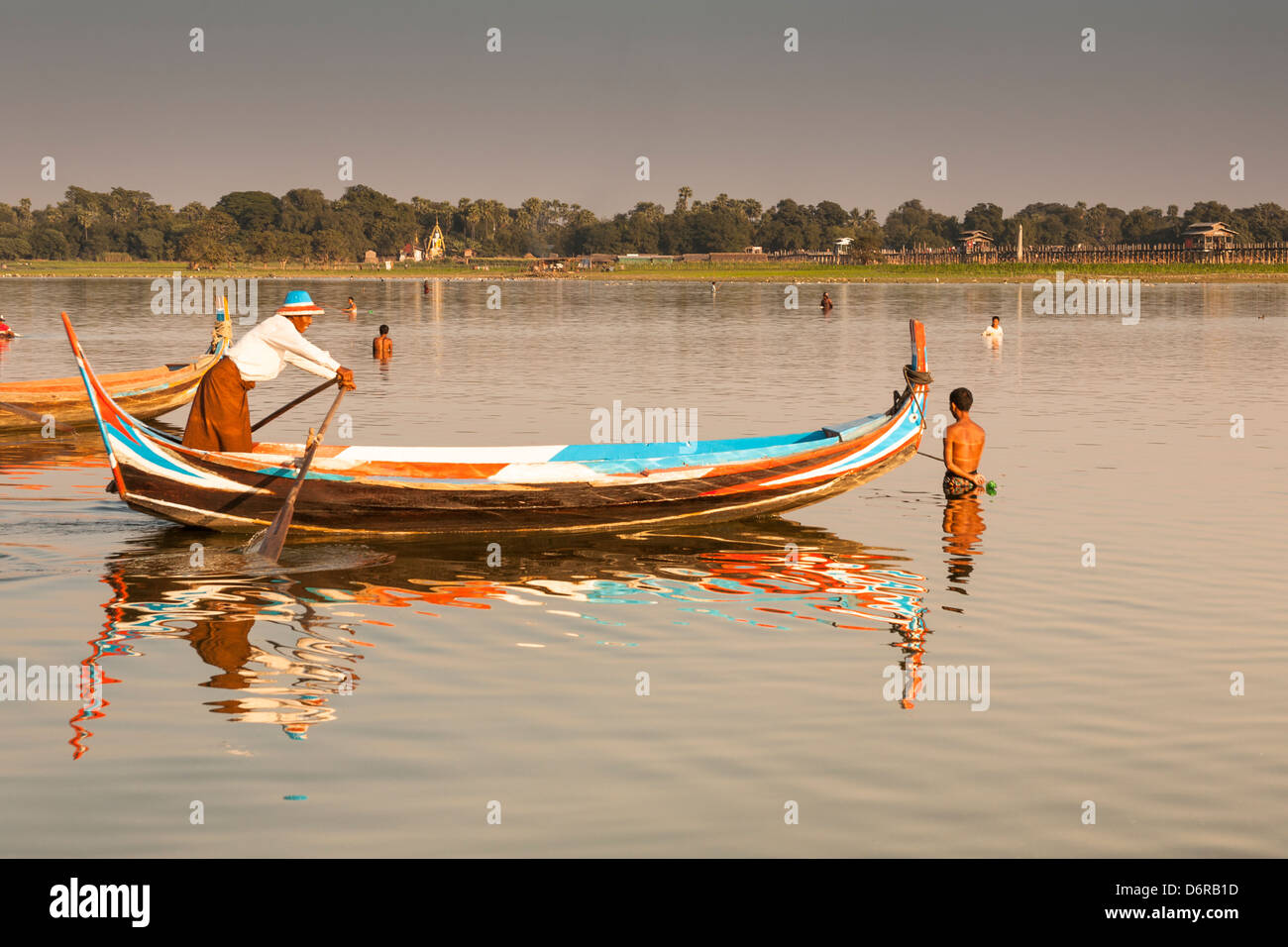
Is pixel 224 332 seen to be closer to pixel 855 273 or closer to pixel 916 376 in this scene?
pixel 916 376

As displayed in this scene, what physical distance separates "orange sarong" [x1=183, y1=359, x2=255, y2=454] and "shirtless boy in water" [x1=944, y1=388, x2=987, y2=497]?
7535 millimetres

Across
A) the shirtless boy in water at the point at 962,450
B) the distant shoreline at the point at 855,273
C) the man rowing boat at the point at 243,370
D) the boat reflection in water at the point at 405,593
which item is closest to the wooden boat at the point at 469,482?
the boat reflection in water at the point at 405,593

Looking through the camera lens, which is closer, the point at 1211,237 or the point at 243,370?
the point at 243,370

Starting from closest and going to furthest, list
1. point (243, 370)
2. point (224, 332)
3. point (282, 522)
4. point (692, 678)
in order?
point (692, 678)
point (282, 522)
point (243, 370)
point (224, 332)

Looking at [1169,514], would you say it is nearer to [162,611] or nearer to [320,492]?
[320,492]

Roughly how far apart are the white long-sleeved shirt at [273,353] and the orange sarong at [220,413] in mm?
127

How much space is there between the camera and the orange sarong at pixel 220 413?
519 inches

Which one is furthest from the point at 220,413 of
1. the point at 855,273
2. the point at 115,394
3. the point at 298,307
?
the point at 855,273

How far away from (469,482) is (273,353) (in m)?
2.34

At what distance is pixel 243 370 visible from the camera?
43.3 ft

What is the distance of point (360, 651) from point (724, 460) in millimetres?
5053

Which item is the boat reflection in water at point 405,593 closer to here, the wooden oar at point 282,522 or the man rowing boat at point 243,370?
the wooden oar at point 282,522

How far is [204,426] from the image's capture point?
13305mm
